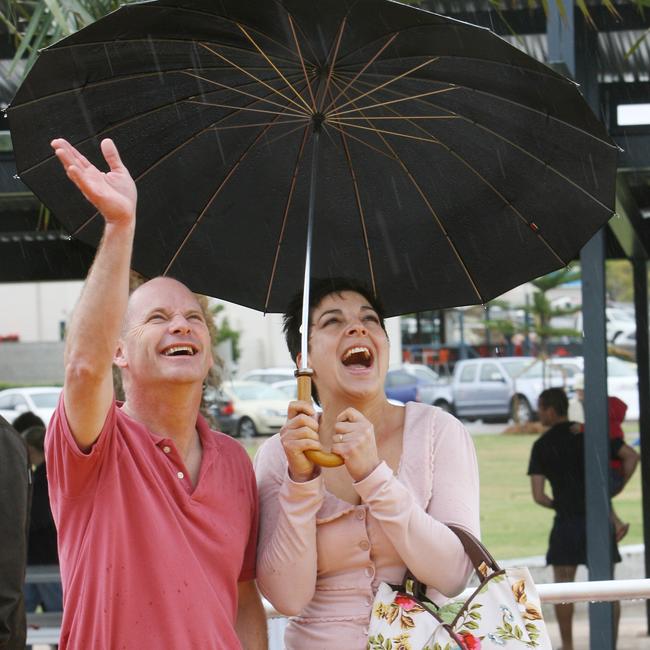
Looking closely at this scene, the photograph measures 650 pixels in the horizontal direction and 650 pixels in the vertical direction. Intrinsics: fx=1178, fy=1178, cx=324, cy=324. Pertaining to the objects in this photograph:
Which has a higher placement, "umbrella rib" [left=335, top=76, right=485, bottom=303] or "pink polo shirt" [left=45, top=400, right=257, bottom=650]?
"umbrella rib" [left=335, top=76, right=485, bottom=303]

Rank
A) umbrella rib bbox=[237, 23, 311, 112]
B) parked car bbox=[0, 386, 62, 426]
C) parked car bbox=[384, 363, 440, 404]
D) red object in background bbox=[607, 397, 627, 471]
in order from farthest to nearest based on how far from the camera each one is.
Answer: parked car bbox=[384, 363, 440, 404], parked car bbox=[0, 386, 62, 426], red object in background bbox=[607, 397, 627, 471], umbrella rib bbox=[237, 23, 311, 112]

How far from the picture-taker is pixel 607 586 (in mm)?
3604

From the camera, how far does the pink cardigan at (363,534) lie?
278 cm

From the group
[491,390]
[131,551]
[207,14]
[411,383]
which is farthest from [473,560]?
[491,390]

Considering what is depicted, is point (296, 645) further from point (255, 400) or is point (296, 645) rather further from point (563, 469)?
point (255, 400)

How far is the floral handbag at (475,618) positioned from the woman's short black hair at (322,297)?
0.78m

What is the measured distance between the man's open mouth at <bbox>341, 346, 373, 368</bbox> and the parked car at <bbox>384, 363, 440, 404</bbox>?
24579 mm

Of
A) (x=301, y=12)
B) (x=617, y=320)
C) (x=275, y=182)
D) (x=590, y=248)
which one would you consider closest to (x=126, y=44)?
(x=301, y=12)

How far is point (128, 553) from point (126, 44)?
46.8 inches

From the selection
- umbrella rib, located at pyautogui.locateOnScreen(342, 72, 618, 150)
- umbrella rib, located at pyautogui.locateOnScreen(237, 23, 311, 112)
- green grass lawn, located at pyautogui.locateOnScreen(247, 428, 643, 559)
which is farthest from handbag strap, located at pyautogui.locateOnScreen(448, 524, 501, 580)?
green grass lawn, located at pyautogui.locateOnScreen(247, 428, 643, 559)

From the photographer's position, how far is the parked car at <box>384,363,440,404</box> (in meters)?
28.2

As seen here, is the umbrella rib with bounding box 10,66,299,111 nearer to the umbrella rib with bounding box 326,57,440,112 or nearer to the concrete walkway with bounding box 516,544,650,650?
the umbrella rib with bounding box 326,57,440,112

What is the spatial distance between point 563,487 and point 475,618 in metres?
6.23

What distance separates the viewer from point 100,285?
7.95ft
